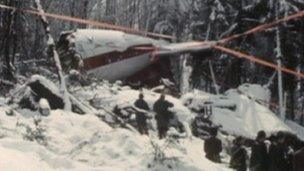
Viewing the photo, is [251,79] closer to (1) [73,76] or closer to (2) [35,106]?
(1) [73,76]

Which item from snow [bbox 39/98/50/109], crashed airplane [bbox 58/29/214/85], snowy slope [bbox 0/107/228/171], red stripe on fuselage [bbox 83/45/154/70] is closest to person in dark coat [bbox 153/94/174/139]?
snowy slope [bbox 0/107/228/171]

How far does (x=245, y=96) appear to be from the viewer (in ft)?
77.3

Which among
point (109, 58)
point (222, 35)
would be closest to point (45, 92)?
point (109, 58)

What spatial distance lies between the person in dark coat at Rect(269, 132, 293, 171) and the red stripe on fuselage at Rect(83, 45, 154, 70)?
36.0ft

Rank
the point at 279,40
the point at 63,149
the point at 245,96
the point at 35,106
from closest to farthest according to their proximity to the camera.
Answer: the point at 63,149, the point at 35,106, the point at 245,96, the point at 279,40

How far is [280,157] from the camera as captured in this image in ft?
40.6

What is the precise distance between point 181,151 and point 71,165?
3.44 metres

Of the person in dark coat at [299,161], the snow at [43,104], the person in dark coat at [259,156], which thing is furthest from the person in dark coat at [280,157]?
the snow at [43,104]

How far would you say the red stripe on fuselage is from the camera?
22.5m

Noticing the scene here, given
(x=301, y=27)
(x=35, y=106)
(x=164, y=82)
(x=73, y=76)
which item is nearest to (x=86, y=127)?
(x=35, y=106)

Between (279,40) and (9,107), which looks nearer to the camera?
(9,107)

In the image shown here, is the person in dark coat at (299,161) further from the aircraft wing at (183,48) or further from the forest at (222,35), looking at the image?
the forest at (222,35)

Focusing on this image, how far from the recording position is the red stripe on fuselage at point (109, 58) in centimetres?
2255

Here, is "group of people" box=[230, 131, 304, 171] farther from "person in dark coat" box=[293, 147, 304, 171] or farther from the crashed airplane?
the crashed airplane
